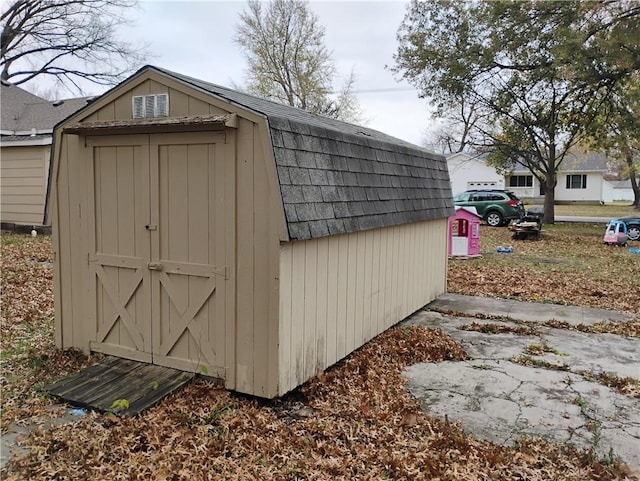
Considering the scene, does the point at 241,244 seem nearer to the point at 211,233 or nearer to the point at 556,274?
the point at 211,233

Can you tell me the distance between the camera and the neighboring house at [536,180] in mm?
32281

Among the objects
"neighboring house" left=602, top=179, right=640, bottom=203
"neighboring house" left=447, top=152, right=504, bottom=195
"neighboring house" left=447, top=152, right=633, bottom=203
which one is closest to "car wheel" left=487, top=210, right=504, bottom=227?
"neighboring house" left=447, top=152, right=504, bottom=195

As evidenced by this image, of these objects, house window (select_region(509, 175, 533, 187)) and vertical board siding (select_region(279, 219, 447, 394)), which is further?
house window (select_region(509, 175, 533, 187))

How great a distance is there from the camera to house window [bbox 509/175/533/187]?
33.8 meters

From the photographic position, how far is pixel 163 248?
13.6ft

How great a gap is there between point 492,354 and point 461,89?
14178mm

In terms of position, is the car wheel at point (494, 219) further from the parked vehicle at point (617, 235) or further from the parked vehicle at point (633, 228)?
the parked vehicle at point (617, 235)

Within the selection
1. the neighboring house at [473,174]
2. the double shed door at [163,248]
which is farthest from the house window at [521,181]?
the double shed door at [163,248]

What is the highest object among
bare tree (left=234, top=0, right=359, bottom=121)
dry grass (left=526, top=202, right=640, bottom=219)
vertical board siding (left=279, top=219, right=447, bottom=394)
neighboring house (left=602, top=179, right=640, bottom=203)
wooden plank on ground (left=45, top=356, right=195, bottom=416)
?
bare tree (left=234, top=0, right=359, bottom=121)

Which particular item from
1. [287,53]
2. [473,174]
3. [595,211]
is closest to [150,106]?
[287,53]

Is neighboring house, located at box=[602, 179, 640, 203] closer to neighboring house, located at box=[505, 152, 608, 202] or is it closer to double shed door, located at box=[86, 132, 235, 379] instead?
neighboring house, located at box=[505, 152, 608, 202]

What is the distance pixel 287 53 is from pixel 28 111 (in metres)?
14.1

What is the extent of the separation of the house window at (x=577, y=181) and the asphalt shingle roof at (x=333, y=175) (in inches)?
1278

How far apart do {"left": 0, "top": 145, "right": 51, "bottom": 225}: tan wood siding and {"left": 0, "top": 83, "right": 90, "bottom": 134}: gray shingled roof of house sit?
72 cm
